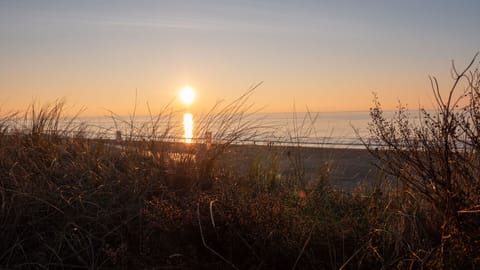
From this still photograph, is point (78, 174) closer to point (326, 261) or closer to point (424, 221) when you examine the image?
point (326, 261)

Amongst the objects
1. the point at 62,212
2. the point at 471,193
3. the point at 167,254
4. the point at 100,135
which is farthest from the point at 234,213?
the point at 100,135

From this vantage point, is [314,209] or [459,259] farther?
[314,209]

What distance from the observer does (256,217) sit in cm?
354

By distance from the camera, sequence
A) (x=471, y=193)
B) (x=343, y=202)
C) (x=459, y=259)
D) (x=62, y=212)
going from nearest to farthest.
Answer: (x=459, y=259) → (x=471, y=193) → (x=62, y=212) → (x=343, y=202)

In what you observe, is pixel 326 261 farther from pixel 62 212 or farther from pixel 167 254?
pixel 62 212

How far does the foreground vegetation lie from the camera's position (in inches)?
128

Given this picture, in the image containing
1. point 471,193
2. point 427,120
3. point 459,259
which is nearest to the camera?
point 459,259

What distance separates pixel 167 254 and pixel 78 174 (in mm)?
1739

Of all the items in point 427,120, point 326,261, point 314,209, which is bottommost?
point 326,261

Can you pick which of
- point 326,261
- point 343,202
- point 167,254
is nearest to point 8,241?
point 167,254

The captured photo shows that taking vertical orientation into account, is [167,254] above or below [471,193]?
below

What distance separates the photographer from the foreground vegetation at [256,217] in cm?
326

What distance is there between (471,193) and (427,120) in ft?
1.84

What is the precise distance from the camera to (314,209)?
408 cm
